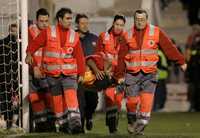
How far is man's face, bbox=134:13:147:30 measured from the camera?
13.8m

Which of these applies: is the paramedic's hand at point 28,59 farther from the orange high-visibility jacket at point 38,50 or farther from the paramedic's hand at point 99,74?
the paramedic's hand at point 99,74

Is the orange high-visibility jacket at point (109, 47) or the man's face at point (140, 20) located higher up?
the man's face at point (140, 20)

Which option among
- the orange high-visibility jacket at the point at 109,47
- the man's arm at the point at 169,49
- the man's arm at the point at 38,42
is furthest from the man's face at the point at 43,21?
the man's arm at the point at 169,49

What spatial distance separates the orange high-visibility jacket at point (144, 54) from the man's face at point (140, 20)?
102 mm

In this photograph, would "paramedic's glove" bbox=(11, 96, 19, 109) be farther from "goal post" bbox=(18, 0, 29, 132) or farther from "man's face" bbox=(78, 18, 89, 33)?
"man's face" bbox=(78, 18, 89, 33)

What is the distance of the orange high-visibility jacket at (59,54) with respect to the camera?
45.1 feet

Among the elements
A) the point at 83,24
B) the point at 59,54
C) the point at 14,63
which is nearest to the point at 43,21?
the point at 83,24

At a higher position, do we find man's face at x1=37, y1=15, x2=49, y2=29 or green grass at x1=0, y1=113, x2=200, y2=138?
man's face at x1=37, y1=15, x2=49, y2=29

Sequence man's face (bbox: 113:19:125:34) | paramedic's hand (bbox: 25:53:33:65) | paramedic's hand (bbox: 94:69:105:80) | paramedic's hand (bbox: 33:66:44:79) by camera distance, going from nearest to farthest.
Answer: paramedic's hand (bbox: 25:53:33:65), paramedic's hand (bbox: 33:66:44:79), paramedic's hand (bbox: 94:69:105:80), man's face (bbox: 113:19:125:34)

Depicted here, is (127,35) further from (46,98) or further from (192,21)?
(192,21)

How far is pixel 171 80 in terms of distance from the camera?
39.3 metres

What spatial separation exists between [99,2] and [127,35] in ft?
25.4

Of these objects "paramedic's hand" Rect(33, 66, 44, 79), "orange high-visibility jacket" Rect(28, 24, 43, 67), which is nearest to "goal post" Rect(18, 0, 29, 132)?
"orange high-visibility jacket" Rect(28, 24, 43, 67)

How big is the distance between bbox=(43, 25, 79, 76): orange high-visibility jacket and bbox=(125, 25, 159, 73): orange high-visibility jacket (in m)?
0.77
